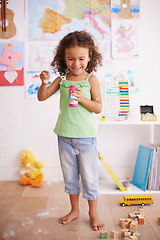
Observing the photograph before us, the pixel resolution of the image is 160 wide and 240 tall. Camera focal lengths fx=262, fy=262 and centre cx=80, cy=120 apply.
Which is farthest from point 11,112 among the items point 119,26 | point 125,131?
point 119,26

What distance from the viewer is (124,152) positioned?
7.57 ft

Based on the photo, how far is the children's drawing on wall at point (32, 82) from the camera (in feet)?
7.24

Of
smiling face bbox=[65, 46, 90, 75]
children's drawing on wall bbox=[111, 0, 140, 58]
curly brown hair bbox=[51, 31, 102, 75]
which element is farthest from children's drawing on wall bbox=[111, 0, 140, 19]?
smiling face bbox=[65, 46, 90, 75]

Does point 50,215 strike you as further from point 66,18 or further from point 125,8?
point 125,8

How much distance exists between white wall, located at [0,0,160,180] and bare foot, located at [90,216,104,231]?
0.89 meters

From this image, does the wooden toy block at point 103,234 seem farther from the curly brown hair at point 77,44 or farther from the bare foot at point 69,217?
the curly brown hair at point 77,44

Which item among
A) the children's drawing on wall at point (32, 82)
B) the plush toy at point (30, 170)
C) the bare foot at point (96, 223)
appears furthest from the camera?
the children's drawing on wall at point (32, 82)

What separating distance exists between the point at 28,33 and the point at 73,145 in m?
1.25

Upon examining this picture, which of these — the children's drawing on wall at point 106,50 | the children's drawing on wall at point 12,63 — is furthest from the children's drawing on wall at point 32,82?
the children's drawing on wall at point 106,50

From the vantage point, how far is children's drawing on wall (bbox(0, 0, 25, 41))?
2.18 metres

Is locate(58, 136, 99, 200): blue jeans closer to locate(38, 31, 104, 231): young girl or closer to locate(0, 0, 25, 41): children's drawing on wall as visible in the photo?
locate(38, 31, 104, 231): young girl

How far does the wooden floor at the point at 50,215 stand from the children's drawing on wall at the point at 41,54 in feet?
3.30

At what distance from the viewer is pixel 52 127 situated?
7.38 feet

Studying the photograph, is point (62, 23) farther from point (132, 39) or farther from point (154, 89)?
point (154, 89)
